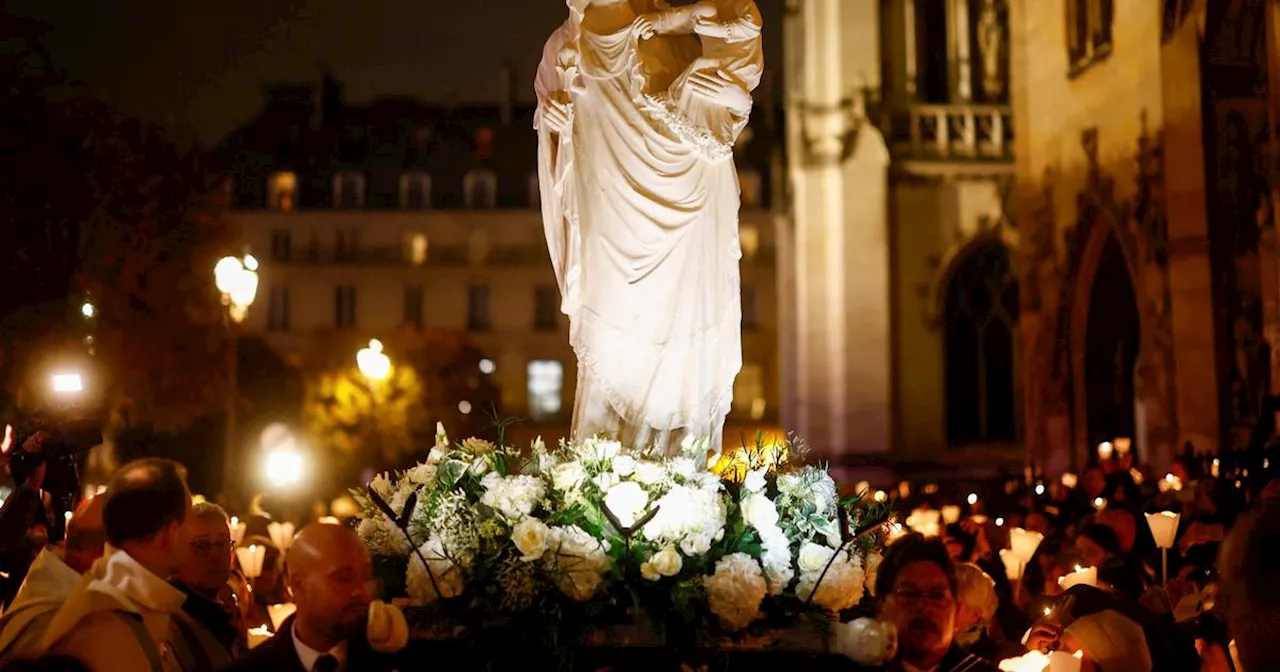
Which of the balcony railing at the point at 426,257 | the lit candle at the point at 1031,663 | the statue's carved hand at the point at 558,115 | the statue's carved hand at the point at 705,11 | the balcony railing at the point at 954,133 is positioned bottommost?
the lit candle at the point at 1031,663

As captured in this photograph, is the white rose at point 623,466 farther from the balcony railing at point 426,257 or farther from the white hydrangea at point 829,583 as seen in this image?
the balcony railing at point 426,257

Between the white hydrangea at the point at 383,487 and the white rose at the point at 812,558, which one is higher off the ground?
the white hydrangea at the point at 383,487

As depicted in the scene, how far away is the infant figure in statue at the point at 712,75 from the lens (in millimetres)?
6625

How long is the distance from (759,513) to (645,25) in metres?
2.53

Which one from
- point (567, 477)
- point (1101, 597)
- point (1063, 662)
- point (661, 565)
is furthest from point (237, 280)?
point (1063, 662)

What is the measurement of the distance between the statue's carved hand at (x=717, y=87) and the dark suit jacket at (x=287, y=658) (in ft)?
10.4

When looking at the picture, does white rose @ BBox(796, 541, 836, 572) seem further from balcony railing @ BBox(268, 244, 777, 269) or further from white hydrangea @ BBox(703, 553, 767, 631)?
balcony railing @ BBox(268, 244, 777, 269)

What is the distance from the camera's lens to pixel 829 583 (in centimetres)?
529

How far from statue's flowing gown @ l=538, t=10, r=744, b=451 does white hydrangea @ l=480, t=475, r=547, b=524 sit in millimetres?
1192

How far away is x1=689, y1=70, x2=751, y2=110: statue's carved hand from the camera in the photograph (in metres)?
6.61

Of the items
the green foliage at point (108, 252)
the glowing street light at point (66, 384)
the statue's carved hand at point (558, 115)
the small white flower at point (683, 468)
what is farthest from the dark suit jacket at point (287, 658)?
the green foliage at point (108, 252)

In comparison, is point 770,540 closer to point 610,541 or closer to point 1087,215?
point 610,541

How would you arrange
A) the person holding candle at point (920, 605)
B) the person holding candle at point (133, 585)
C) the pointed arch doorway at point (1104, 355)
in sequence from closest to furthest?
1. the person holding candle at point (133, 585)
2. the person holding candle at point (920, 605)
3. the pointed arch doorway at point (1104, 355)

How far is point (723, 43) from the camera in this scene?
671 cm
